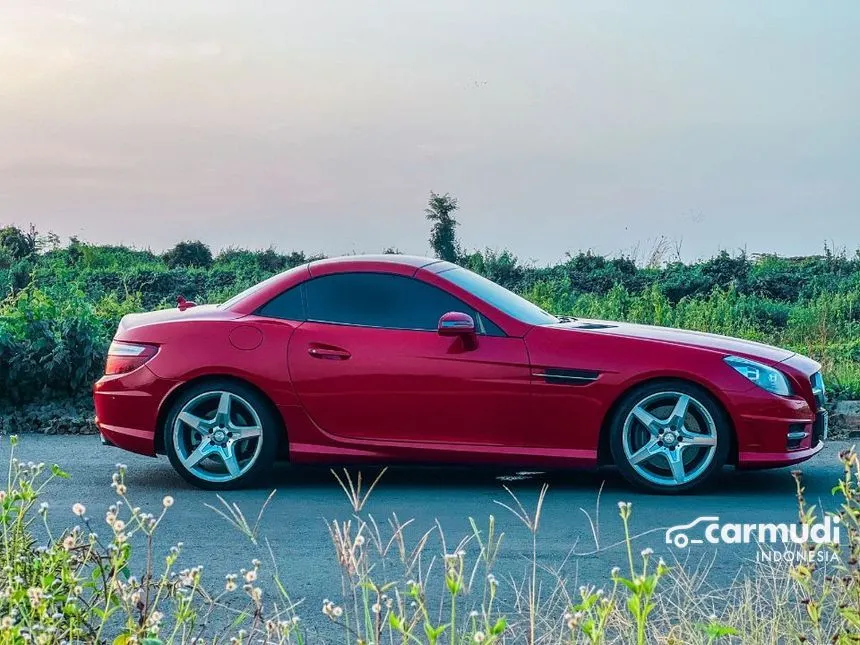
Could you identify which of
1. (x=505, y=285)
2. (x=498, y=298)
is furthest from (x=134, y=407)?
(x=505, y=285)

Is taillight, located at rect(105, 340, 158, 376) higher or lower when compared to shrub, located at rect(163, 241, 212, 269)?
lower

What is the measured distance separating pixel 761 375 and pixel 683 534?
171cm

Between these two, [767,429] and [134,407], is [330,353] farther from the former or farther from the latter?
[767,429]

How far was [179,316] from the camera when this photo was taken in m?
9.07

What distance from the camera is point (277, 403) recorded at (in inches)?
337

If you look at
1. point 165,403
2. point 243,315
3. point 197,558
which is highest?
point 243,315

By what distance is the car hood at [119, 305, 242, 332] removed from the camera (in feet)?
29.1

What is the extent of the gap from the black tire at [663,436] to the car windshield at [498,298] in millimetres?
965

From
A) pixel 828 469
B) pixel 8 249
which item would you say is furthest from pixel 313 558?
pixel 8 249

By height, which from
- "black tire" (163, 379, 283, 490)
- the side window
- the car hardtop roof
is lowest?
"black tire" (163, 379, 283, 490)

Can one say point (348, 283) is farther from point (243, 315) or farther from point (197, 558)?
point (197, 558)

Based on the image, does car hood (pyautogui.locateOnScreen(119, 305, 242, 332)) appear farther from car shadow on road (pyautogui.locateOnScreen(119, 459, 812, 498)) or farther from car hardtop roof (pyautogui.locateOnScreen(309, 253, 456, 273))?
car shadow on road (pyautogui.locateOnScreen(119, 459, 812, 498))

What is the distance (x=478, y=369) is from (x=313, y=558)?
86.4 inches

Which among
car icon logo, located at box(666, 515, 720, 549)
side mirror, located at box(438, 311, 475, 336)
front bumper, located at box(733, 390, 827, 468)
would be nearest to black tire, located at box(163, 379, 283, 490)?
side mirror, located at box(438, 311, 475, 336)
